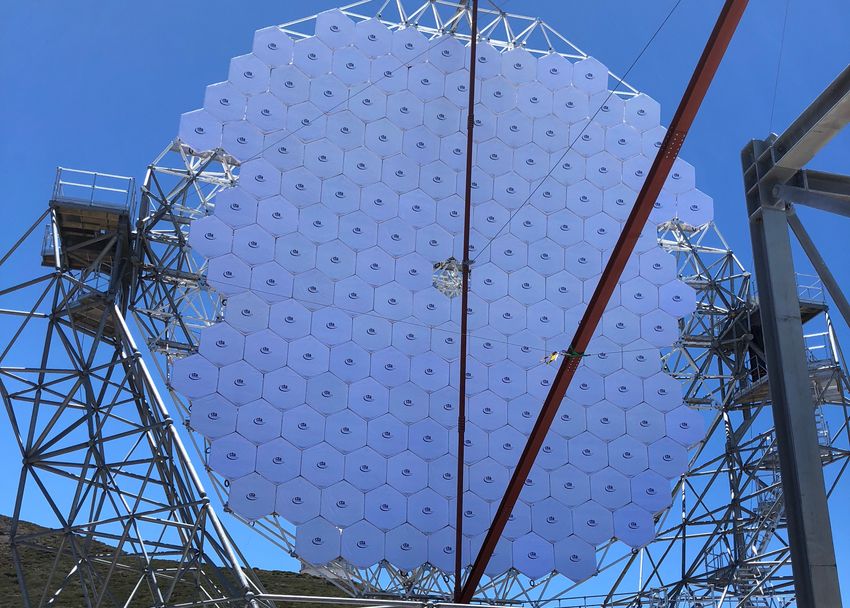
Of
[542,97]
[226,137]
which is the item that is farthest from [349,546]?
[542,97]

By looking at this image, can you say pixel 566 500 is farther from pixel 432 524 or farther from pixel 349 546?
pixel 349 546

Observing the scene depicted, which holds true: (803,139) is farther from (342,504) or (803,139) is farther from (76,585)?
(76,585)

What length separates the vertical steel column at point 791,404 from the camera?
1537 cm

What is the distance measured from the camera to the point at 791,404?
53.3ft

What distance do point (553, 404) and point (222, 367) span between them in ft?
24.0

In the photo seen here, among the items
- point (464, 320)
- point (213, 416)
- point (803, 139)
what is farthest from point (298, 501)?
point (803, 139)

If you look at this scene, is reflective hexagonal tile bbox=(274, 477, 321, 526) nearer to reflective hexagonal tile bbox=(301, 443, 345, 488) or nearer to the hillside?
reflective hexagonal tile bbox=(301, 443, 345, 488)

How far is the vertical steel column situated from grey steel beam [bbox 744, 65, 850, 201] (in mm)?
92

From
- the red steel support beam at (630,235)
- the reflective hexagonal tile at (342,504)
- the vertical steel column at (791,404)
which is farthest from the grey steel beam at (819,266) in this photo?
the reflective hexagonal tile at (342,504)

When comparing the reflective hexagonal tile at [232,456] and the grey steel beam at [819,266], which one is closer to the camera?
the grey steel beam at [819,266]

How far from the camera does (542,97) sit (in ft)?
93.9

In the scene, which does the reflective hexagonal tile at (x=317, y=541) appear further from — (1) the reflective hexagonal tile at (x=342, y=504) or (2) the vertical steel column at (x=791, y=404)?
(2) the vertical steel column at (x=791, y=404)

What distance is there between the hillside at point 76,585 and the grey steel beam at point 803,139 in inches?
1372

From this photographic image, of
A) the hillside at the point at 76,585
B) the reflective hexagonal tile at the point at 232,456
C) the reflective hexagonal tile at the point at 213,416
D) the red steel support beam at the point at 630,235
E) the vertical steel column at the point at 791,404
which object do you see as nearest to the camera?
the vertical steel column at the point at 791,404
